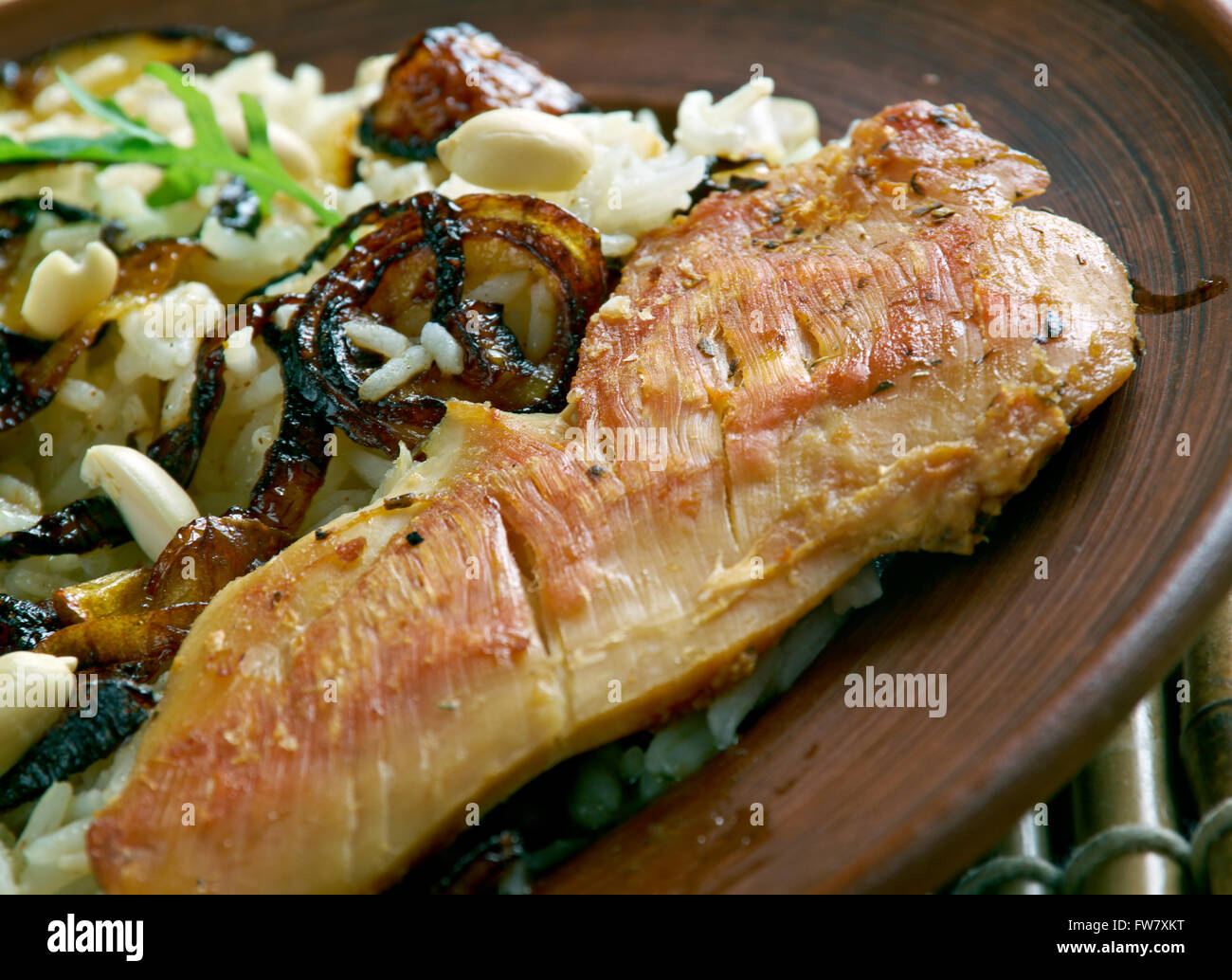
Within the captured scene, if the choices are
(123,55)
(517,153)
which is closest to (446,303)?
(517,153)

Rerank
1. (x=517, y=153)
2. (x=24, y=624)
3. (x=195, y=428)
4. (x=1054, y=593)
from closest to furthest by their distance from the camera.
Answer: (x=1054, y=593), (x=24, y=624), (x=195, y=428), (x=517, y=153)

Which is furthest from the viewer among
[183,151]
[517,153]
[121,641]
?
[183,151]

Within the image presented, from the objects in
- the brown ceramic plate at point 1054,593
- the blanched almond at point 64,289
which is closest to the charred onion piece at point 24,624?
the blanched almond at point 64,289

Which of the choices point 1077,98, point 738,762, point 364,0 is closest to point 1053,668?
point 738,762

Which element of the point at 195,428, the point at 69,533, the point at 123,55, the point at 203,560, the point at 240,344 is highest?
the point at 123,55

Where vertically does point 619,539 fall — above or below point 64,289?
below

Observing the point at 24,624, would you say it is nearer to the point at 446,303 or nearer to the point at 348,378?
the point at 348,378

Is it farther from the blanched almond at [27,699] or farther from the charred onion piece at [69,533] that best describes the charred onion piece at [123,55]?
the blanched almond at [27,699]
